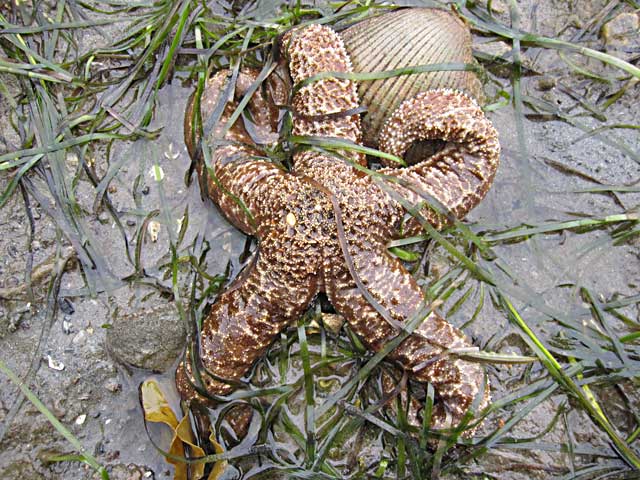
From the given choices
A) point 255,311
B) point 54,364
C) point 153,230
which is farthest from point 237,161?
point 54,364

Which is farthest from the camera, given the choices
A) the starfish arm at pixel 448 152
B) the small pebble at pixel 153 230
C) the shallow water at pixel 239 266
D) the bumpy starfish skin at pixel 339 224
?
the small pebble at pixel 153 230

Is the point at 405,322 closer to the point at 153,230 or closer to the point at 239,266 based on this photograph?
the point at 239,266

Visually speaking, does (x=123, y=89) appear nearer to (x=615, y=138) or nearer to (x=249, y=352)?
(x=249, y=352)

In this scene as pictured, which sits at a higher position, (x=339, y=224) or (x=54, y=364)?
(x=339, y=224)

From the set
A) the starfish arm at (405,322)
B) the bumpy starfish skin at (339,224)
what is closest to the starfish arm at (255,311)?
the bumpy starfish skin at (339,224)

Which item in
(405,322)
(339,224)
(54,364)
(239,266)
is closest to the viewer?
(339,224)

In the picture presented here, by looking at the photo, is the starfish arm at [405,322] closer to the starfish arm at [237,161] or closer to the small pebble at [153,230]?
the starfish arm at [237,161]
